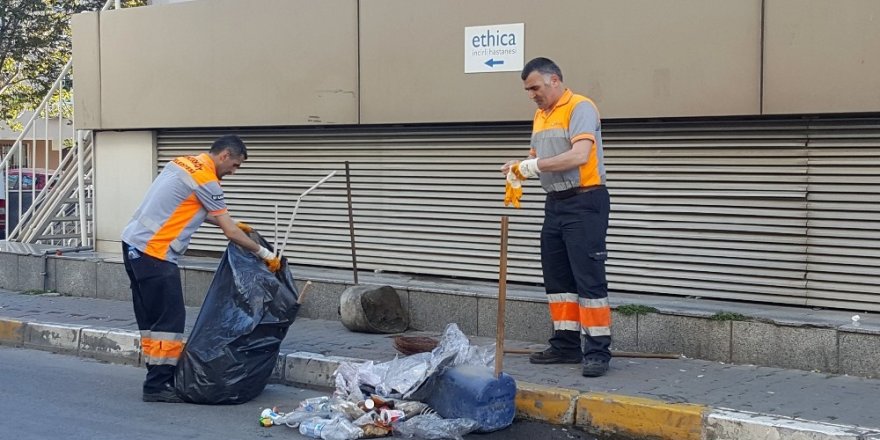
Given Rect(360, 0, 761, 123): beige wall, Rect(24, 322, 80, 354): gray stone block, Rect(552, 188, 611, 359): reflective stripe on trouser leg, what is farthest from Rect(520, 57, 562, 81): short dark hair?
Rect(24, 322, 80, 354): gray stone block

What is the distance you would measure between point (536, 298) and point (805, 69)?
8.05ft

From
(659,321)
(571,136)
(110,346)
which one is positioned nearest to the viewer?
(571,136)

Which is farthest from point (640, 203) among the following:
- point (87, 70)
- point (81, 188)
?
point (81, 188)

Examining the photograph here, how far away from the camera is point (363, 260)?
904 centimetres

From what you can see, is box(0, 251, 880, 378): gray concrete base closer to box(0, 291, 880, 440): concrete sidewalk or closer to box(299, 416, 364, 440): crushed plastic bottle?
box(0, 291, 880, 440): concrete sidewalk

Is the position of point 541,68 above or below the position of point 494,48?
below

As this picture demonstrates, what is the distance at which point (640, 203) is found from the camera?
24.8 feet

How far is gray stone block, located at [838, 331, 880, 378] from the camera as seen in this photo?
6137 mm

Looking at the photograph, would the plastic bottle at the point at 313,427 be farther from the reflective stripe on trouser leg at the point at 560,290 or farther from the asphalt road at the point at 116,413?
the reflective stripe on trouser leg at the point at 560,290

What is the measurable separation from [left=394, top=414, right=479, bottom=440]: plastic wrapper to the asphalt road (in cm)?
14

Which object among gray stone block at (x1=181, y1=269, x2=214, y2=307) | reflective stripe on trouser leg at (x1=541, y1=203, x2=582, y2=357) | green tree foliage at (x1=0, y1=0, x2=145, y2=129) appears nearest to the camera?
reflective stripe on trouser leg at (x1=541, y1=203, x2=582, y2=357)

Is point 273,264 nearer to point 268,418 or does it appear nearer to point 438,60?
point 268,418

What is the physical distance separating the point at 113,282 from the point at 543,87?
5519mm

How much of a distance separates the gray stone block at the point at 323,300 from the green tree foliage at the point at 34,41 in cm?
844
